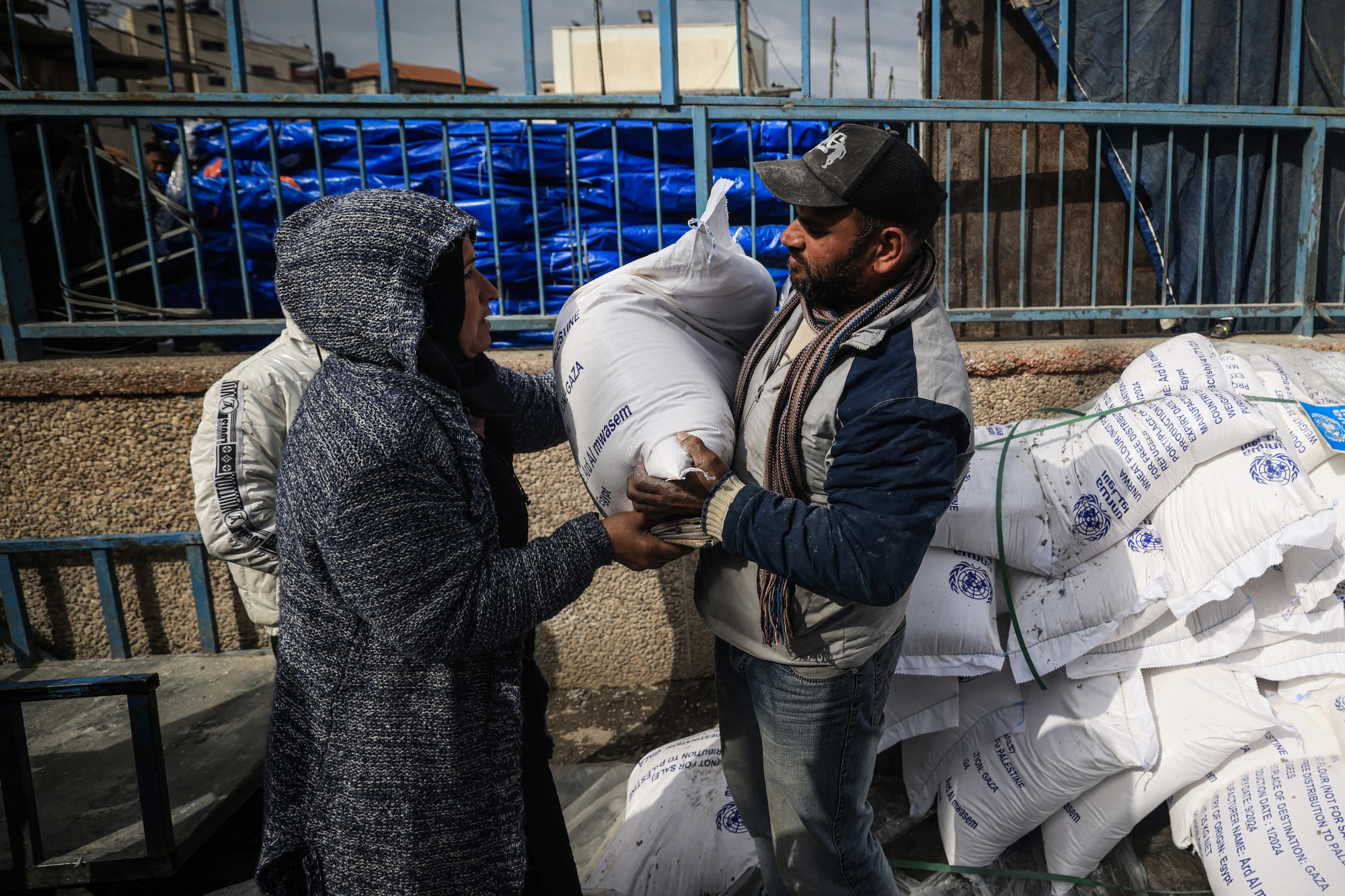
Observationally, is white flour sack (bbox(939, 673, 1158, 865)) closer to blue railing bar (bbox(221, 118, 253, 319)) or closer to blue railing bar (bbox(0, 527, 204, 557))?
blue railing bar (bbox(0, 527, 204, 557))

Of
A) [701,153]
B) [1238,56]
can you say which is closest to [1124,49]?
[1238,56]

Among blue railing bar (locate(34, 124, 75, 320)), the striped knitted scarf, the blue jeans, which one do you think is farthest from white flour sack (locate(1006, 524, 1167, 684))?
blue railing bar (locate(34, 124, 75, 320))

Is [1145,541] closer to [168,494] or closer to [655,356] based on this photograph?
[655,356]

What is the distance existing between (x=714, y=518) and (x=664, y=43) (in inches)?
83.4

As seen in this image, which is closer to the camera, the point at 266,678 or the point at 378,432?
the point at 378,432

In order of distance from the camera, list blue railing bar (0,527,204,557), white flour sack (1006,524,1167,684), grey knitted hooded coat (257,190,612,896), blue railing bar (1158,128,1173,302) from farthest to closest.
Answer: blue railing bar (1158,128,1173,302), blue railing bar (0,527,204,557), white flour sack (1006,524,1167,684), grey knitted hooded coat (257,190,612,896)

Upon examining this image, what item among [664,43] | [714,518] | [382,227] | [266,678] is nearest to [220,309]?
[266,678]

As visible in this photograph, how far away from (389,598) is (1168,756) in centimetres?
205

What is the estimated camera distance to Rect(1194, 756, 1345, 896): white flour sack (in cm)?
194

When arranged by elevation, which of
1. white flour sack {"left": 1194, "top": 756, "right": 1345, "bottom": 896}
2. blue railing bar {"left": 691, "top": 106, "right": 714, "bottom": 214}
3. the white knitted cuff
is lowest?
white flour sack {"left": 1194, "top": 756, "right": 1345, "bottom": 896}

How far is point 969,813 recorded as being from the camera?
2348 mm

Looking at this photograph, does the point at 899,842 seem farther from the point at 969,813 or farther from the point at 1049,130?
the point at 1049,130

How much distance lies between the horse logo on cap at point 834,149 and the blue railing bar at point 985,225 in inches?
68.1

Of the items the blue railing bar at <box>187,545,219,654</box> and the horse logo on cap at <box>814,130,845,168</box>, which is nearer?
the horse logo on cap at <box>814,130,845,168</box>
